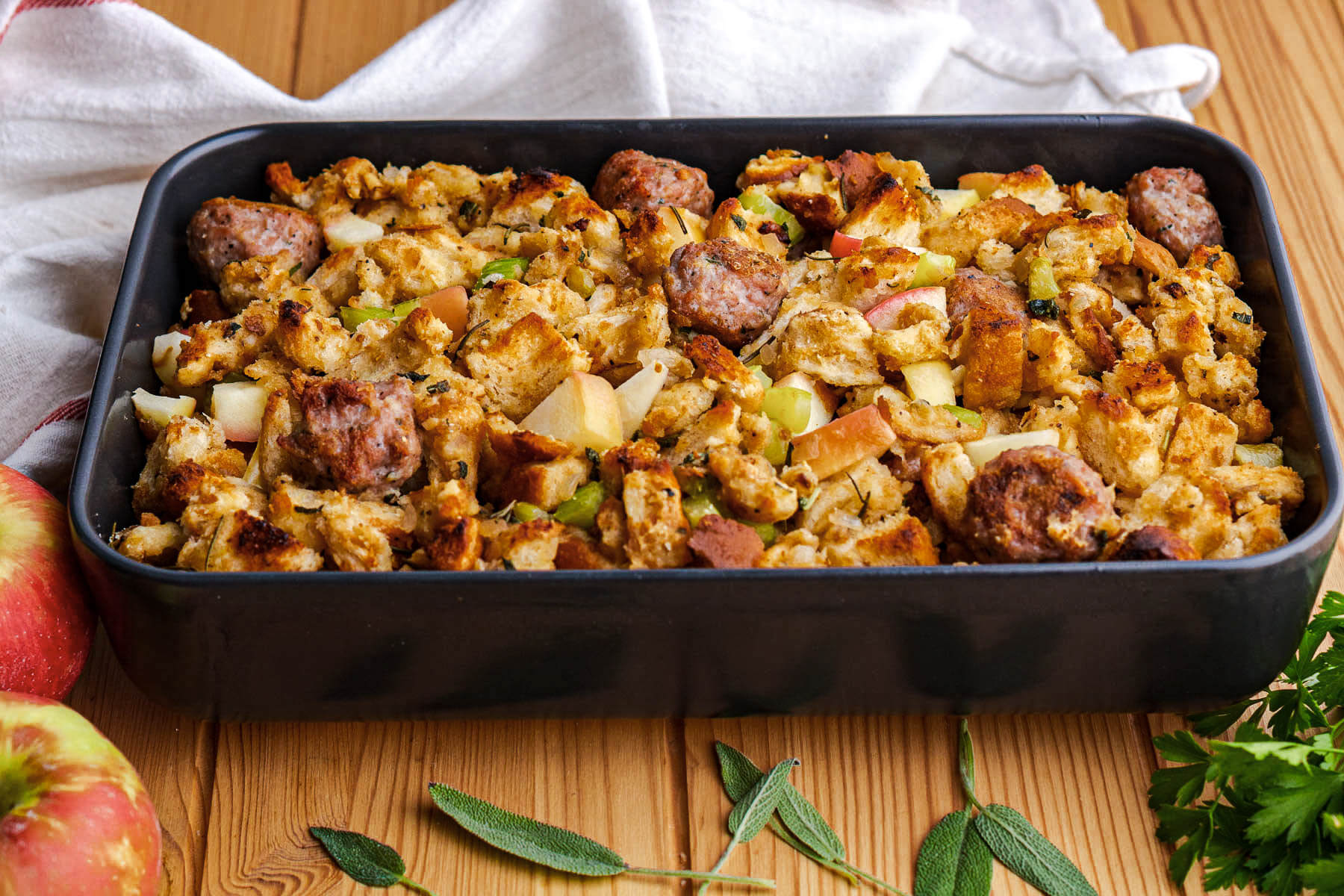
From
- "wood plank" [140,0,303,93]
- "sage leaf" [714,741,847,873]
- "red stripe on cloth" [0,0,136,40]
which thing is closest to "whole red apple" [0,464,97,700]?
"sage leaf" [714,741,847,873]

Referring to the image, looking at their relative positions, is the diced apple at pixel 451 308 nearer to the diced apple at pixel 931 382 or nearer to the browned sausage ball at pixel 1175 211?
the diced apple at pixel 931 382

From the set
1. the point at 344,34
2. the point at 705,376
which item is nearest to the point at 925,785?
the point at 705,376

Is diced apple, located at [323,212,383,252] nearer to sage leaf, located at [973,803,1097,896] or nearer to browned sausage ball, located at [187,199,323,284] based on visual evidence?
browned sausage ball, located at [187,199,323,284]

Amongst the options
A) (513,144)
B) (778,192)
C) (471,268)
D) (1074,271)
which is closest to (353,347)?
(471,268)

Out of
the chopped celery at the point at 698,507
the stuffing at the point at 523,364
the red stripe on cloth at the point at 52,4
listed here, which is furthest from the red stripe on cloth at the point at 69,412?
the chopped celery at the point at 698,507

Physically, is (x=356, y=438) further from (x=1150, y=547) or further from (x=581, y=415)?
(x=1150, y=547)

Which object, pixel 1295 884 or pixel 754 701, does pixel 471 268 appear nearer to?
pixel 754 701

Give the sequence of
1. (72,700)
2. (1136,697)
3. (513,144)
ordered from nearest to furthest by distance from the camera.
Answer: (1136,697), (72,700), (513,144)
